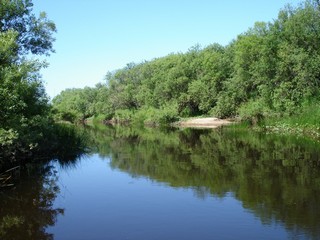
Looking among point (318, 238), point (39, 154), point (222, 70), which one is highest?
point (222, 70)

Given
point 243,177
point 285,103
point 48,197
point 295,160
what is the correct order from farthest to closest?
point 285,103 → point 295,160 → point 243,177 → point 48,197

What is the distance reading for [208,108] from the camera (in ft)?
264

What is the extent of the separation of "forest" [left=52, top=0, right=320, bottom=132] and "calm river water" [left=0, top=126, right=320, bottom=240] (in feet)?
48.9

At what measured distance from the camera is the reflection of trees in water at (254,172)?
42.8 feet

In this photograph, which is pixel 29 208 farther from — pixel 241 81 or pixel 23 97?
pixel 241 81

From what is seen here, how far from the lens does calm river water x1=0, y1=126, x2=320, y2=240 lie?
453 inches

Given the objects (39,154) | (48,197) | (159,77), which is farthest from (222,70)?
(48,197)

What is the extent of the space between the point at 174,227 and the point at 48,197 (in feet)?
22.6

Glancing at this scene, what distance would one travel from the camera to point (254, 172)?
19.8 m

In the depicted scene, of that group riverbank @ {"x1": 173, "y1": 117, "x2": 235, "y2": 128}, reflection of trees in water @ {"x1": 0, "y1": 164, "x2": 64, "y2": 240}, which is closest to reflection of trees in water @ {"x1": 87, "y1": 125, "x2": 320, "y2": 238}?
reflection of trees in water @ {"x1": 0, "y1": 164, "x2": 64, "y2": 240}

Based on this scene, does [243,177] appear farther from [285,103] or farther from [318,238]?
[285,103]

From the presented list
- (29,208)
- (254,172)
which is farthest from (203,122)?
(29,208)

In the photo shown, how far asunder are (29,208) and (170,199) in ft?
18.1

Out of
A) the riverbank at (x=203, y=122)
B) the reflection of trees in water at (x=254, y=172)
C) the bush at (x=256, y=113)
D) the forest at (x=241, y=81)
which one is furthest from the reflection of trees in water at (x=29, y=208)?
the riverbank at (x=203, y=122)
